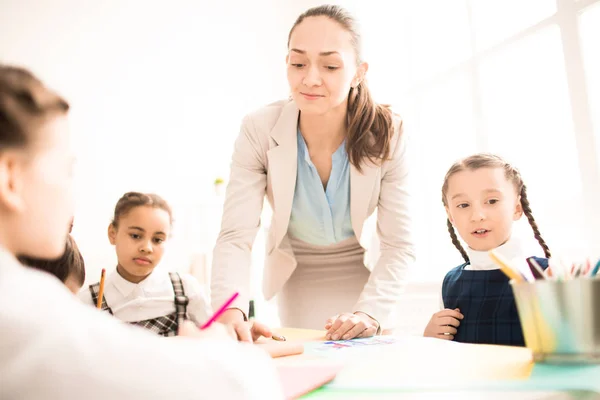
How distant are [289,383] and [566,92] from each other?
218 centimetres

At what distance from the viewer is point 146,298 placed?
5.83 feet

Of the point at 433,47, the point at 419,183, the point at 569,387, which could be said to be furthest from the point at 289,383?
the point at 433,47

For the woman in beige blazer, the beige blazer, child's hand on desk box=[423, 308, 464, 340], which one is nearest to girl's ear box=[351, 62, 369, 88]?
the woman in beige blazer

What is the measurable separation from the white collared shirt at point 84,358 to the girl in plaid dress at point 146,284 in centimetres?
143

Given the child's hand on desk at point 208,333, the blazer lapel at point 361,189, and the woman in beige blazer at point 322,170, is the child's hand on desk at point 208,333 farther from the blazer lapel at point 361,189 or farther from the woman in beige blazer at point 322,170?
the blazer lapel at point 361,189

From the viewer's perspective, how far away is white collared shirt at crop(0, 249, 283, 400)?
35cm

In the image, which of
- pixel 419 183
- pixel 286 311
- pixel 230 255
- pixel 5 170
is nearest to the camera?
pixel 5 170

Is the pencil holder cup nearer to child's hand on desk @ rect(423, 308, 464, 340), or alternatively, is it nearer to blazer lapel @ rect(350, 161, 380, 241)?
child's hand on desk @ rect(423, 308, 464, 340)

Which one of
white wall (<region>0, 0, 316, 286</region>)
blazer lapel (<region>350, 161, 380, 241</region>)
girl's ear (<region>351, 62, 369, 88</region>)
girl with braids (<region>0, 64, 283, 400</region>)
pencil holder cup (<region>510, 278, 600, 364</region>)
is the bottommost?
pencil holder cup (<region>510, 278, 600, 364</region>)

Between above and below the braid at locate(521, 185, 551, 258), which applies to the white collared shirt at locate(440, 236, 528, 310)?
below

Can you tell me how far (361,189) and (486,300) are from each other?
1.54ft

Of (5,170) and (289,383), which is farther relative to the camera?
(289,383)

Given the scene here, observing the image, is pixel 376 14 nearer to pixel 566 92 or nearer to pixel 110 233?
pixel 566 92

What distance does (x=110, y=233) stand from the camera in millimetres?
2023
